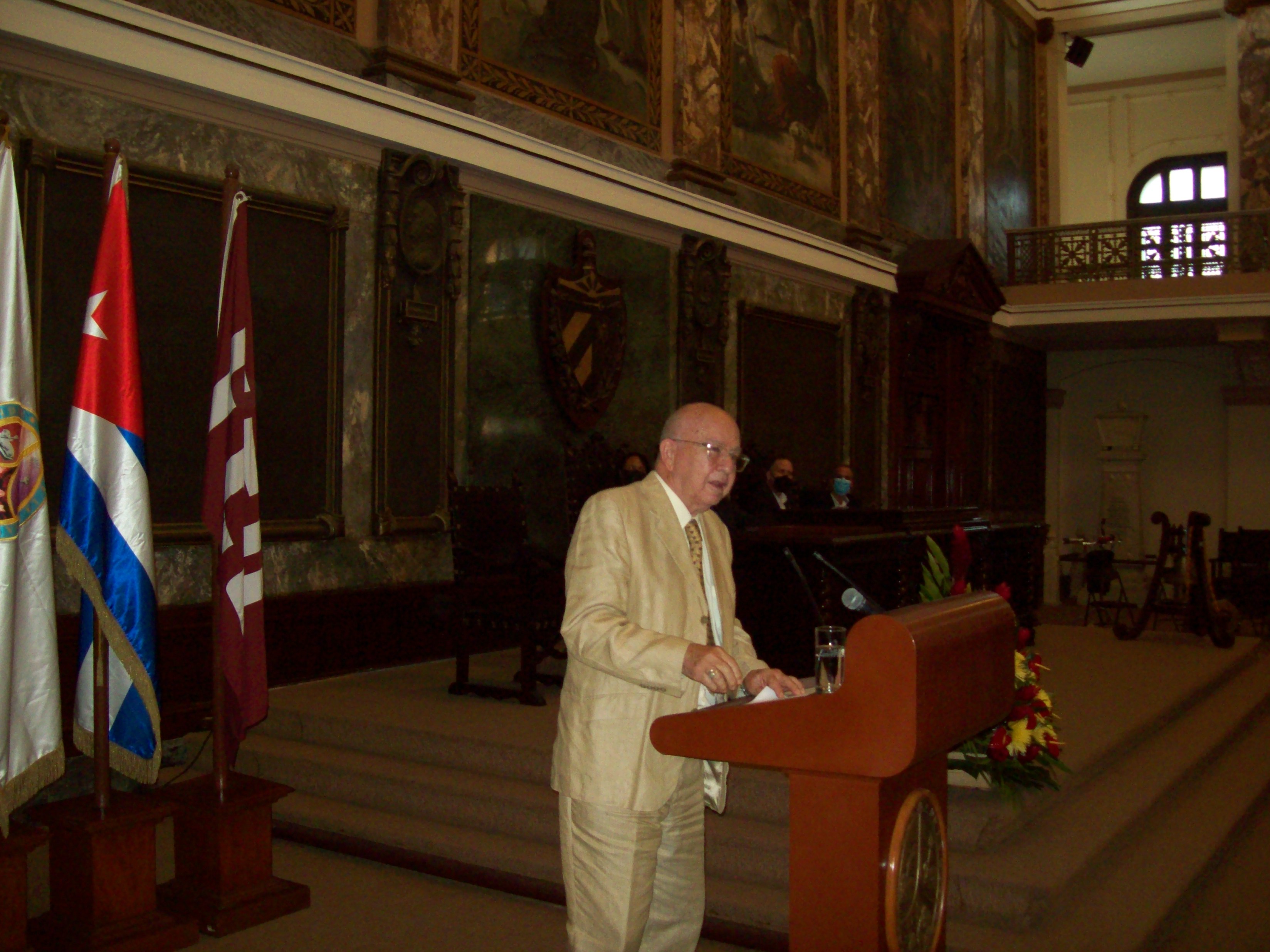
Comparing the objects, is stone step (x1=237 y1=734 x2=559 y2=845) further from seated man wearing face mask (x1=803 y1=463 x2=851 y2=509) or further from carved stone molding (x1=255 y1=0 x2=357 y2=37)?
seated man wearing face mask (x1=803 y1=463 x2=851 y2=509)

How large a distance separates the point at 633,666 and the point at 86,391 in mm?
2171

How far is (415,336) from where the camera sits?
7.17m

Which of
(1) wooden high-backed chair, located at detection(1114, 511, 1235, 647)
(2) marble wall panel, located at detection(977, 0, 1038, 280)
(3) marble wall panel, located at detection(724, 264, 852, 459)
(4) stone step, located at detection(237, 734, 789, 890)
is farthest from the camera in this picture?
(2) marble wall panel, located at detection(977, 0, 1038, 280)

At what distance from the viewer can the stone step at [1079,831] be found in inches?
149

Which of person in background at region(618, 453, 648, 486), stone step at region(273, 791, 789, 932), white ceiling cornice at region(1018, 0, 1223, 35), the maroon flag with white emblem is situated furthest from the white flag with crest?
white ceiling cornice at region(1018, 0, 1223, 35)

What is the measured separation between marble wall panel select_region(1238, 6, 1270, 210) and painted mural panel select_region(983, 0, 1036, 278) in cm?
286

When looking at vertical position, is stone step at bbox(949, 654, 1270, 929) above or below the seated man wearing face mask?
below

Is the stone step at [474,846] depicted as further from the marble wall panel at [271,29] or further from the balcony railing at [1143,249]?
the balcony railing at [1143,249]

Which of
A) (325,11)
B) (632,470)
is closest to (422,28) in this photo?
(325,11)

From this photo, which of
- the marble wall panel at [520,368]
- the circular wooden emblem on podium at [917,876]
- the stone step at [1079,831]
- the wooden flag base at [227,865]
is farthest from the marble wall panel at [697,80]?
the circular wooden emblem on podium at [917,876]

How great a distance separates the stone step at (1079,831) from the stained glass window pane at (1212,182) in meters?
14.9

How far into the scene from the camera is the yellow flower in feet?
14.3

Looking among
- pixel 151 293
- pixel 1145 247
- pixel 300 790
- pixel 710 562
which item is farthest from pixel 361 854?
pixel 1145 247

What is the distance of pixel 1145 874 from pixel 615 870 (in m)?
2.66
